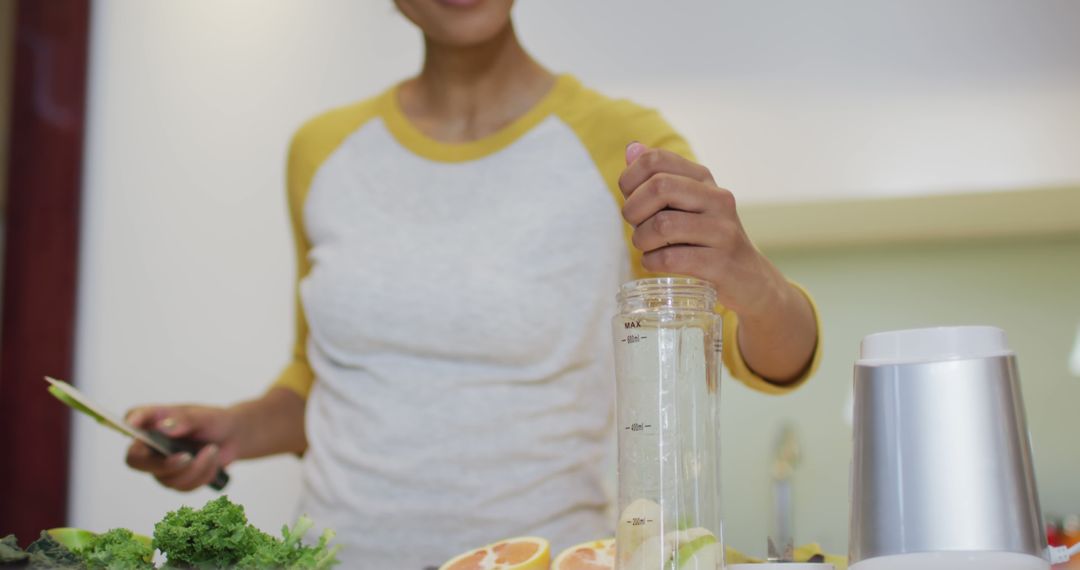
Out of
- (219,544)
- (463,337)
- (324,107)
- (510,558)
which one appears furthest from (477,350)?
(324,107)

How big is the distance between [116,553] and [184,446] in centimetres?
47

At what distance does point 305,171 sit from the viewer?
1162mm

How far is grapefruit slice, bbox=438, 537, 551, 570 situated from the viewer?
628 millimetres

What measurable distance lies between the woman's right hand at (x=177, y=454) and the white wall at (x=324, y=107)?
800 mm

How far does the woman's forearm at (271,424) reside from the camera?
3.52 feet

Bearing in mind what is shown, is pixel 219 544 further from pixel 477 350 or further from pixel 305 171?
pixel 305 171

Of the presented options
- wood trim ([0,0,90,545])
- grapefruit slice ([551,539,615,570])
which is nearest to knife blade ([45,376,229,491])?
grapefruit slice ([551,539,615,570])

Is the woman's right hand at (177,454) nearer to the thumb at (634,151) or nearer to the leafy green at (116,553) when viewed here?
the leafy green at (116,553)

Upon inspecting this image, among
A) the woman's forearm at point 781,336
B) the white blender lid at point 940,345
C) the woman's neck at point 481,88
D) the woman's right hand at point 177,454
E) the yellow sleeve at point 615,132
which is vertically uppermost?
the woman's neck at point 481,88

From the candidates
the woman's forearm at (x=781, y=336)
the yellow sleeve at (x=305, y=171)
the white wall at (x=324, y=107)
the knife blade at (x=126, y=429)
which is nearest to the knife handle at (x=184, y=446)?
the knife blade at (x=126, y=429)

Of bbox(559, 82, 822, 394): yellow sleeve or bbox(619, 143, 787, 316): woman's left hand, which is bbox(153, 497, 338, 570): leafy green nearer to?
bbox(619, 143, 787, 316): woman's left hand

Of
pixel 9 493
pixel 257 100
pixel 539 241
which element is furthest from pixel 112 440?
pixel 539 241

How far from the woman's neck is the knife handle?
392 mm

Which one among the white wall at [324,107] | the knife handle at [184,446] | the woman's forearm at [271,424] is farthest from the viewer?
the white wall at [324,107]
